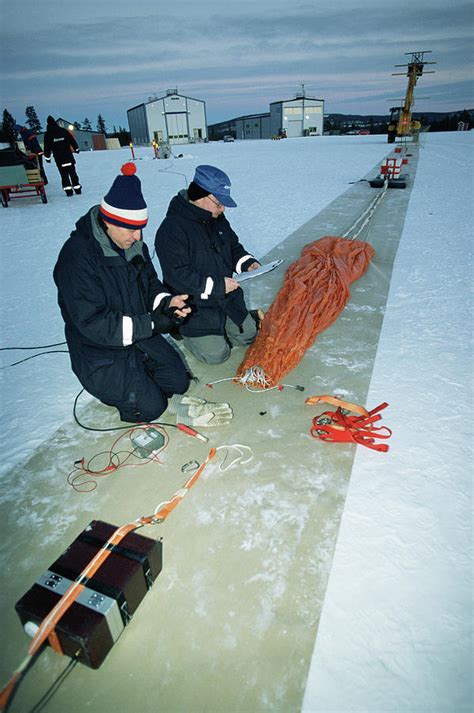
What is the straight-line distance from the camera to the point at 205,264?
259 cm

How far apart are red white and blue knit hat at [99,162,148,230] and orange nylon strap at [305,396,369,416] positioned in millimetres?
1264

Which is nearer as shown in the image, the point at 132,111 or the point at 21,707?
the point at 21,707

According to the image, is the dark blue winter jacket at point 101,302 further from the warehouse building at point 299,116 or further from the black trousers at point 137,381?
the warehouse building at point 299,116

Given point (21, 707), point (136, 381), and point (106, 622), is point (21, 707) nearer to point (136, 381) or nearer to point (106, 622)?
point (106, 622)

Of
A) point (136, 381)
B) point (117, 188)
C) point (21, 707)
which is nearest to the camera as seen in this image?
point (21, 707)

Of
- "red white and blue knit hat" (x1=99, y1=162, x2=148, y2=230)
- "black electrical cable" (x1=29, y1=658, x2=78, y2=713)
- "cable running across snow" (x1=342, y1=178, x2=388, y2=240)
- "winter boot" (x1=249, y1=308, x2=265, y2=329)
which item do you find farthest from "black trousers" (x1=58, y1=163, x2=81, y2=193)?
"black electrical cable" (x1=29, y1=658, x2=78, y2=713)

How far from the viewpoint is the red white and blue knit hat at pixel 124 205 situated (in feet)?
5.81

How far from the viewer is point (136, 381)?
209 cm

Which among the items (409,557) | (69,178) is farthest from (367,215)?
(69,178)

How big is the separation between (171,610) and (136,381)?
1.10 m

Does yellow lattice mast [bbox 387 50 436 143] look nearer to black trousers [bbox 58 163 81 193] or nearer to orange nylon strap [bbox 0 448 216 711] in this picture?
black trousers [bbox 58 163 81 193]

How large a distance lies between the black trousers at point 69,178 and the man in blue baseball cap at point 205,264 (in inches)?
274

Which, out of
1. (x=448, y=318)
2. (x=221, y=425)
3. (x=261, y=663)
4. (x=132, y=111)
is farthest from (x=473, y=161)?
(x=132, y=111)

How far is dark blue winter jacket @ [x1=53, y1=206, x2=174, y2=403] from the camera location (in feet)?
6.03
